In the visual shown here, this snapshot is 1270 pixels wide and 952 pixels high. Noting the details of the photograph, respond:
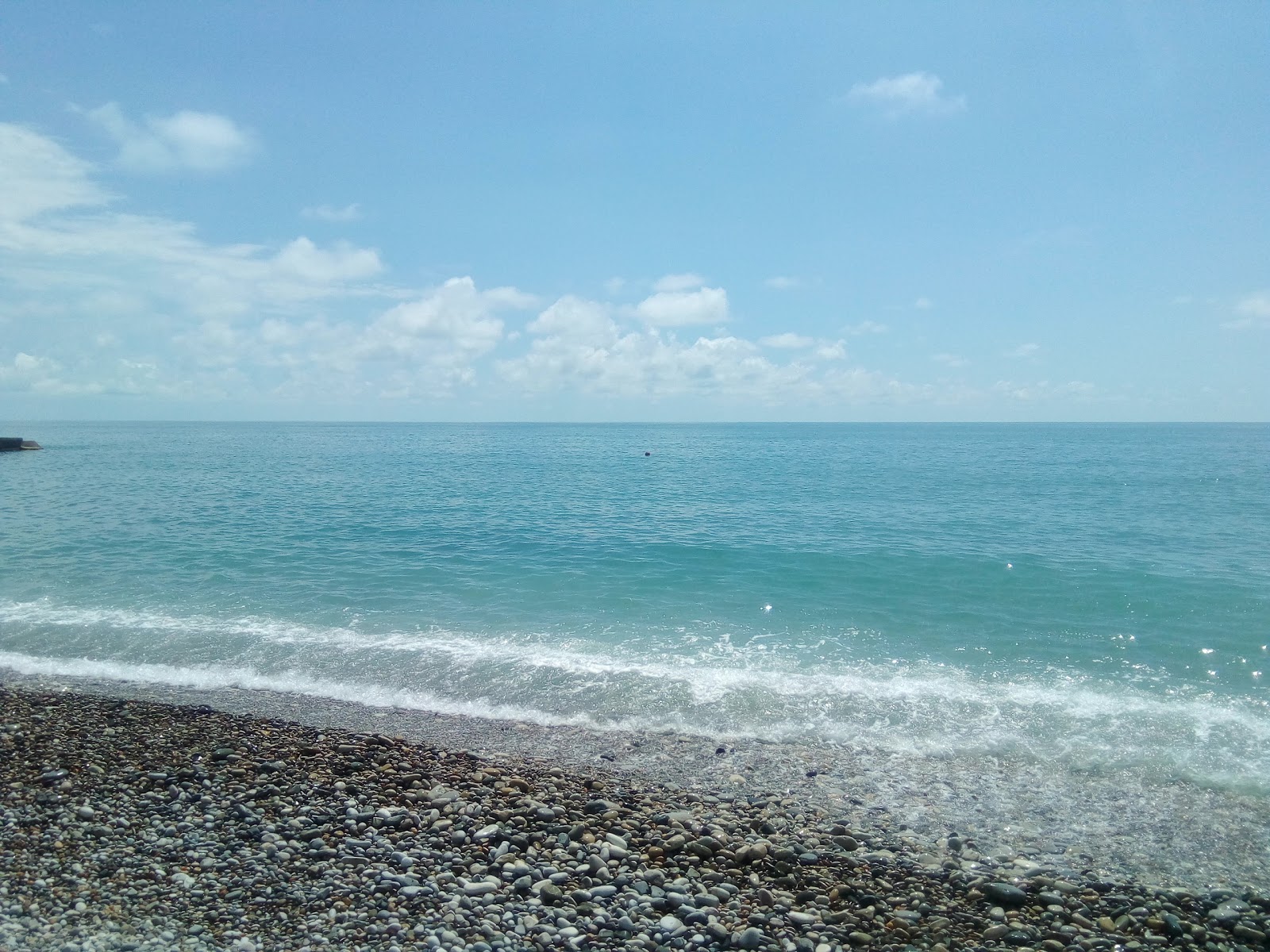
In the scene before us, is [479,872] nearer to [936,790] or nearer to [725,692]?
[936,790]

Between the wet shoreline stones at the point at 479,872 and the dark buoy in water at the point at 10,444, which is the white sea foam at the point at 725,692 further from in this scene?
the dark buoy in water at the point at 10,444

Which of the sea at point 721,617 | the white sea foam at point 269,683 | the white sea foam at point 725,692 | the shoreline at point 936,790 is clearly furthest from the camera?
the white sea foam at point 269,683

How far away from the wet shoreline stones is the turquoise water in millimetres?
4012

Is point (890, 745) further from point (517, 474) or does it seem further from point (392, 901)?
point (517, 474)

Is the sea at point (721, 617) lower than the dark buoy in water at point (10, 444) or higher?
lower

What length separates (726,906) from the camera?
752cm

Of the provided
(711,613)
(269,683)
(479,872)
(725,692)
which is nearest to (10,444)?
(269,683)

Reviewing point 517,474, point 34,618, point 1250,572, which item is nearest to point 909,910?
point 34,618

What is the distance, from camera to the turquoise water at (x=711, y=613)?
556 inches

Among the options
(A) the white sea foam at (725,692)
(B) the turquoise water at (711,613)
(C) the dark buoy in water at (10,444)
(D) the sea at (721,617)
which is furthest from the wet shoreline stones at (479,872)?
(C) the dark buoy in water at (10,444)

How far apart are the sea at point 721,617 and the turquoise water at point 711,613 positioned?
101 millimetres

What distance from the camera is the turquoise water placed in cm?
1412

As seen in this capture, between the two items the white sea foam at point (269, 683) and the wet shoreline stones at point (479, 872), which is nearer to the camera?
the wet shoreline stones at point (479, 872)

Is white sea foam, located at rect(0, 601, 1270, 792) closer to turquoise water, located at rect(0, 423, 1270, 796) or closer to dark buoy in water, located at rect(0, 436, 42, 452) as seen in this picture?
turquoise water, located at rect(0, 423, 1270, 796)
